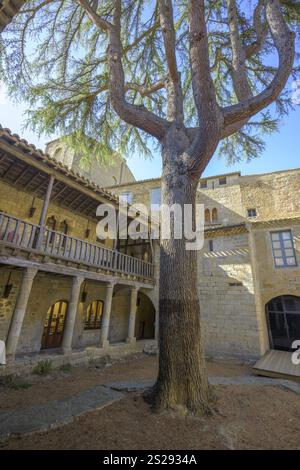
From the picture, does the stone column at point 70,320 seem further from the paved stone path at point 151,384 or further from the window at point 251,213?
the window at point 251,213

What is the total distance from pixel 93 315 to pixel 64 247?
16.4ft

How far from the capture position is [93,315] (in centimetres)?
1116

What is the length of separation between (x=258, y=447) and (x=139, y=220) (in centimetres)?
998

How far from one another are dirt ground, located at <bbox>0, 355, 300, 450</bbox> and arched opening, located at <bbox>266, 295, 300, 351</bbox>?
6223mm

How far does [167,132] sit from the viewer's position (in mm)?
4441

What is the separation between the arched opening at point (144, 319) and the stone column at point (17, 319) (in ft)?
28.8

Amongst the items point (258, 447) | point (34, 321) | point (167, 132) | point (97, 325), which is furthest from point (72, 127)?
point (97, 325)

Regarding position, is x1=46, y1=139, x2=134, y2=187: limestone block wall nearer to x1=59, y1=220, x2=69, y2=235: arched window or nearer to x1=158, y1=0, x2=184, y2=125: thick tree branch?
x1=59, y1=220, x2=69, y2=235: arched window

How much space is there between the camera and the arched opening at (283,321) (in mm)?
9867

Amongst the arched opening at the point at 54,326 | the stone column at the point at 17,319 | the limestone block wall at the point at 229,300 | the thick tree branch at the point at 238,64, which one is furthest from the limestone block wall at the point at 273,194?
the stone column at the point at 17,319

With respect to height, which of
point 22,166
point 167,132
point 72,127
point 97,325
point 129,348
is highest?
point 72,127

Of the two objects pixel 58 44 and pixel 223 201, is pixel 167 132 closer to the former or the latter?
pixel 58 44

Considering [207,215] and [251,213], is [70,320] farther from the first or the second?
[251,213]

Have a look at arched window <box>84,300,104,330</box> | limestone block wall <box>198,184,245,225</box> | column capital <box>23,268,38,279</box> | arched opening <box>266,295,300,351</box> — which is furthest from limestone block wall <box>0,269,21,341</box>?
limestone block wall <box>198,184,245,225</box>
